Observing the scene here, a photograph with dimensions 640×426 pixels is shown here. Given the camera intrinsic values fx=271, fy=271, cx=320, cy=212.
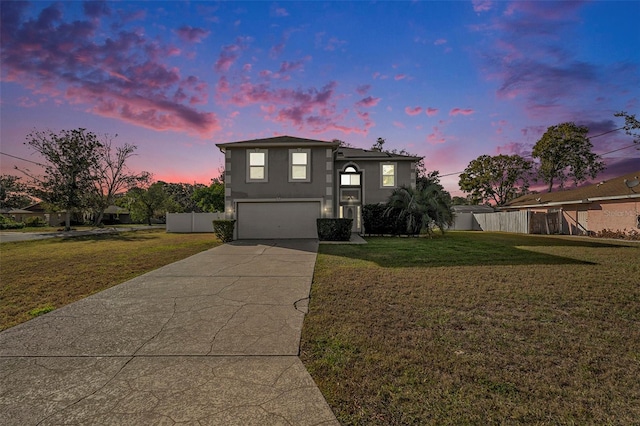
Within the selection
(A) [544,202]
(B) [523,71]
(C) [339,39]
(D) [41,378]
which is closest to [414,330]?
(D) [41,378]

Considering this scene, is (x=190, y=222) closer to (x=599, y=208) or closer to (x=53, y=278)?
(x=53, y=278)

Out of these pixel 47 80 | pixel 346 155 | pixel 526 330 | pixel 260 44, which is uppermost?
pixel 260 44

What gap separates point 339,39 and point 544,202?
22.5 meters

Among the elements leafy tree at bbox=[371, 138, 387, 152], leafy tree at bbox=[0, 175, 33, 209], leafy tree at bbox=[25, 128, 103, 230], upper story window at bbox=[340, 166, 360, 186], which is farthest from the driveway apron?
leafy tree at bbox=[0, 175, 33, 209]

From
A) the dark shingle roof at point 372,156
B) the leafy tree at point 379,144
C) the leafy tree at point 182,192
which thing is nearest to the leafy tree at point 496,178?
the leafy tree at point 379,144

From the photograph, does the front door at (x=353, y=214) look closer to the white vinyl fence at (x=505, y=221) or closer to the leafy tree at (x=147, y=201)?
the white vinyl fence at (x=505, y=221)

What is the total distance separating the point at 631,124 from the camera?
15031 millimetres

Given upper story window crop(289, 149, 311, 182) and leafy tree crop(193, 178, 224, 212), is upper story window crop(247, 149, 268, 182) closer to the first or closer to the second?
upper story window crop(289, 149, 311, 182)

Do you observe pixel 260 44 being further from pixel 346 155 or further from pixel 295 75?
pixel 346 155

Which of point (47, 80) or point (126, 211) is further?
point (126, 211)

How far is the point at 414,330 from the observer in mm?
3383

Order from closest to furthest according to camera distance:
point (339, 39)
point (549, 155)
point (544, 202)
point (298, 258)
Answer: point (298, 258) → point (339, 39) → point (544, 202) → point (549, 155)

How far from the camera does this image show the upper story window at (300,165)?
14.4m

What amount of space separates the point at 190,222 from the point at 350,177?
15.4m
